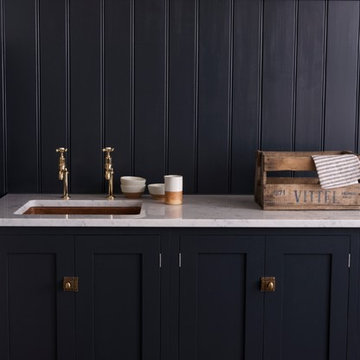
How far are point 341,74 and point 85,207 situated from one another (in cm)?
146

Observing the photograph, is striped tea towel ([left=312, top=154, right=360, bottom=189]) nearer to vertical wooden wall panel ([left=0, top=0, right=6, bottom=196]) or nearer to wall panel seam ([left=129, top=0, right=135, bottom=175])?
wall panel seam ([left=129, top=0, right=135, bottom=175])

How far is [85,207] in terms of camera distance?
3.23 m

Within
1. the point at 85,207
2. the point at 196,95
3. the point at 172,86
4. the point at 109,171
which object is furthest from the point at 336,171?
the point at 85,207

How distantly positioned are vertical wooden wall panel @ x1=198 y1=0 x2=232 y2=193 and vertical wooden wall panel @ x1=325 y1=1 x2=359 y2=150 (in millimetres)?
525

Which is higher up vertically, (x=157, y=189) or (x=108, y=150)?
(x=108, y=150)

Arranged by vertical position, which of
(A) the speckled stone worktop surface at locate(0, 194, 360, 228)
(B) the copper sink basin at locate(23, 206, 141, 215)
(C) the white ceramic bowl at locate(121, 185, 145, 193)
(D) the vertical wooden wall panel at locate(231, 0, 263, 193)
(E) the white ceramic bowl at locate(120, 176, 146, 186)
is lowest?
(B) the copper sink basin at locate(23, 206, 141, 215)
